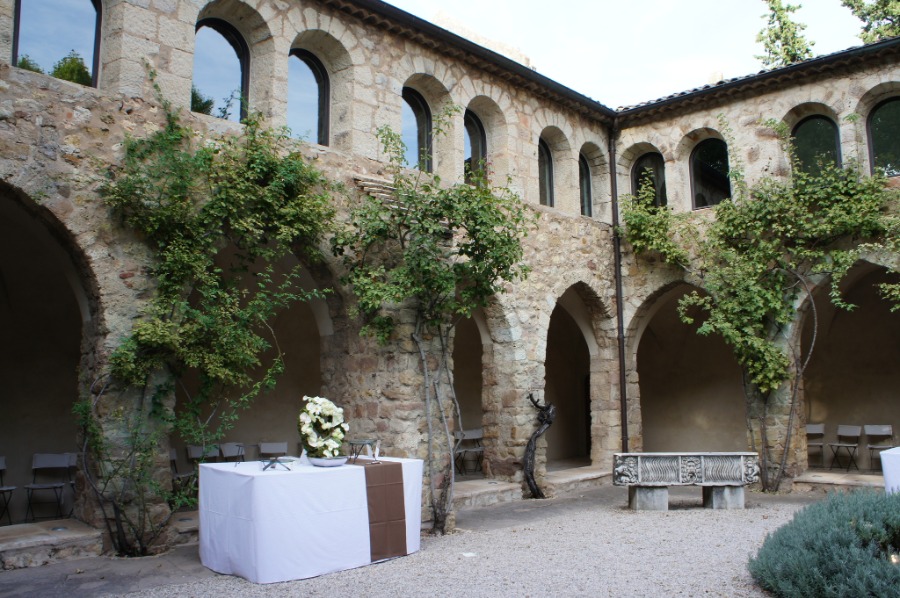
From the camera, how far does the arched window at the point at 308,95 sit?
7.47m

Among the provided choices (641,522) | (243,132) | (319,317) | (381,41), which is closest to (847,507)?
(641,522)

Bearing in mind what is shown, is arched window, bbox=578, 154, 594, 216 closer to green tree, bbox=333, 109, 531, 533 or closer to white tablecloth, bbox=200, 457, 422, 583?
green tree, bbox=333, 109, 531, 533

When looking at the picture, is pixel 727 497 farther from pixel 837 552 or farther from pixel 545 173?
pixel 545 173

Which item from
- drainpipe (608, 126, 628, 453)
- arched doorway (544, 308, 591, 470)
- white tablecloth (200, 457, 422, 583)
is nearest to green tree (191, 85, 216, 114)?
white tablecloth (200, 457, 422, 583)

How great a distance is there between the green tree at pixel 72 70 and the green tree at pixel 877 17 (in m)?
14.5

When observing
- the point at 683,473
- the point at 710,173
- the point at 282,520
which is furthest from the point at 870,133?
the point at 282,520

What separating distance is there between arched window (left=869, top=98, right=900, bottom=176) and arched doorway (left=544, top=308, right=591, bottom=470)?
5.44m

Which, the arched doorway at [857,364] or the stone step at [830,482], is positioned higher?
the arched doorway at [857,364]

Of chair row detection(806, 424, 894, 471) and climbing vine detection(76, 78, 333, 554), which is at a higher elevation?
climbing vine detection(76, 78, 333, 554)

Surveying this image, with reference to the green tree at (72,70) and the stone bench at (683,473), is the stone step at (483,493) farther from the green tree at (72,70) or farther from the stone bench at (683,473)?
the green tree at (72,70)

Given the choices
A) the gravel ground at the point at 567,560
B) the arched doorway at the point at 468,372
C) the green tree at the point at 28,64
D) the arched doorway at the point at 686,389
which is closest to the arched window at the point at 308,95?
the green tree at the point at 28,64

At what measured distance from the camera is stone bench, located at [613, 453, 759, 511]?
7.65m

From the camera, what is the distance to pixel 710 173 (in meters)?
10.7

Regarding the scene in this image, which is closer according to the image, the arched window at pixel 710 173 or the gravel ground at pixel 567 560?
the gravel ground at pixel 567 560
